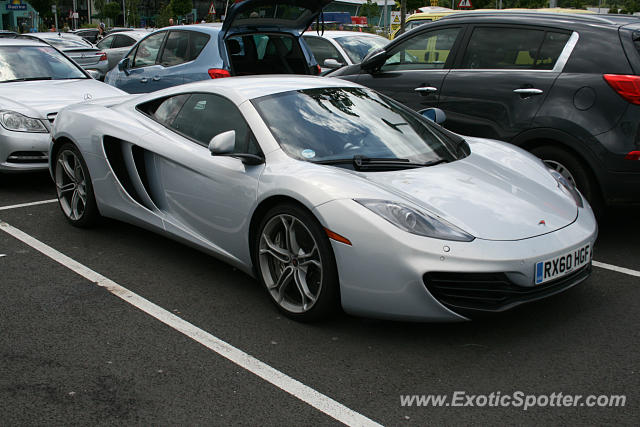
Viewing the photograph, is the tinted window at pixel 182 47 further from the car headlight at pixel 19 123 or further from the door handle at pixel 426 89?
the door handle at pixel 426 89

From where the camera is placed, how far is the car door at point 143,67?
30.5ft

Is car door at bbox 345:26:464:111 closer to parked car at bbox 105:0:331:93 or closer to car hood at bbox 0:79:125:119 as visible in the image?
parked car at bbox 105:0:331:93

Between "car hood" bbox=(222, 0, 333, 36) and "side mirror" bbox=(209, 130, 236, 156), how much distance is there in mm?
3634

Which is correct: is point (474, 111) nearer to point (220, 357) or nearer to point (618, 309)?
point (618, 309)

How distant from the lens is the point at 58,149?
5855 millimetres

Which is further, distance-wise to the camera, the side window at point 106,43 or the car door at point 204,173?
the side window at point 106,43

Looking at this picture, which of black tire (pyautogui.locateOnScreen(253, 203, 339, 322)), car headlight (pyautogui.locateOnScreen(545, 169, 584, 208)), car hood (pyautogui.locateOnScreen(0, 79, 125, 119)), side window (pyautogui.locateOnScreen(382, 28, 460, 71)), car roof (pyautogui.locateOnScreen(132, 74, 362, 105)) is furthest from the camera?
car hood (pyautogui.locateOnScreen(0, 79, 125, 119))

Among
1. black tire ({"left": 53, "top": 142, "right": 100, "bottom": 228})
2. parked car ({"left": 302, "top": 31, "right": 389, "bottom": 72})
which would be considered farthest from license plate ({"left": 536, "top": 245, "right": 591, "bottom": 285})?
parked car ({"left": 302, "top": 31, "right": 389, "bottom": 72})

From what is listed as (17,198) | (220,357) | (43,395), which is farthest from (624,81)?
(17,198)

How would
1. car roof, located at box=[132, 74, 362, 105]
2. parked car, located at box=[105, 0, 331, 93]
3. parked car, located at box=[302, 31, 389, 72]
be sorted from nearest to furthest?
car roof, located at box=[132, 74, 362, 105]
parked car, located at box=[105, 0, 331, 93]
parked car, located at box=[302, 31, 389, 72]

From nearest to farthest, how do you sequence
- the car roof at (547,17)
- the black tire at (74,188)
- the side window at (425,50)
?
1. the black tire at (74,188)
2. the car roof at (547,17)
3. the side window at (425,50)

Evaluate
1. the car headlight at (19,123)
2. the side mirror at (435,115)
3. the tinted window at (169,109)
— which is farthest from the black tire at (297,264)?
the car headlight at (19,123)

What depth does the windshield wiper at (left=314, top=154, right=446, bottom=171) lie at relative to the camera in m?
4.11

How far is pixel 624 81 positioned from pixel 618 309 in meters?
1.91
